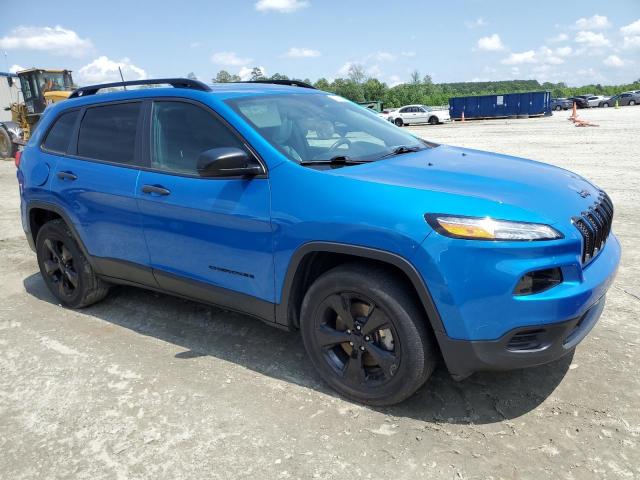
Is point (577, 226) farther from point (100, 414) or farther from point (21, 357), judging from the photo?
point (21, 357)

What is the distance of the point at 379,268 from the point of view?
2684 mm

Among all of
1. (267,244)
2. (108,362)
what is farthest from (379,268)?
(108,362)

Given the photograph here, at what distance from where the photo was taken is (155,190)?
11.2ft

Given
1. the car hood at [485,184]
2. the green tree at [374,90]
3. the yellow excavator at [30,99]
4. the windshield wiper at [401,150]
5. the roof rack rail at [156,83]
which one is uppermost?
the green tree at [374,90]

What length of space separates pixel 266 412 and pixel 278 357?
63cm

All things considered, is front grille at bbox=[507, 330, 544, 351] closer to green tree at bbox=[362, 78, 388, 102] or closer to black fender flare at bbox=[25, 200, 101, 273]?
black fender flare at bbox=[25, 200, 101, 273]

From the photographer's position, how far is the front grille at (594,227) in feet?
8.20

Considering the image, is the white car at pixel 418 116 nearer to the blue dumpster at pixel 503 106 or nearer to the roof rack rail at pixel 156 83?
the blue dumpster at pixel 503 106

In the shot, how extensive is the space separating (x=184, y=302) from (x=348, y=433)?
2.32m

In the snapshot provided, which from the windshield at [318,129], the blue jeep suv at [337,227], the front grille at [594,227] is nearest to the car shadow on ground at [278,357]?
the blue jeep suv at [337,227]

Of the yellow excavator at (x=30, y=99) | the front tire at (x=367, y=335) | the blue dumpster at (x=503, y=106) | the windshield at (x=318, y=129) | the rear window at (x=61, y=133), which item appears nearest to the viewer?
the front tire at (x=367, y=335)

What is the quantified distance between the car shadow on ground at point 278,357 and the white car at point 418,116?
32845mm

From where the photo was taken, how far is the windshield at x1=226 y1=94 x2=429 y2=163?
10.2ft

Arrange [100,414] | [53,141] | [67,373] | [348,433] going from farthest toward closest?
[53,141] < [67,373] < [100,414] < [348,433]
